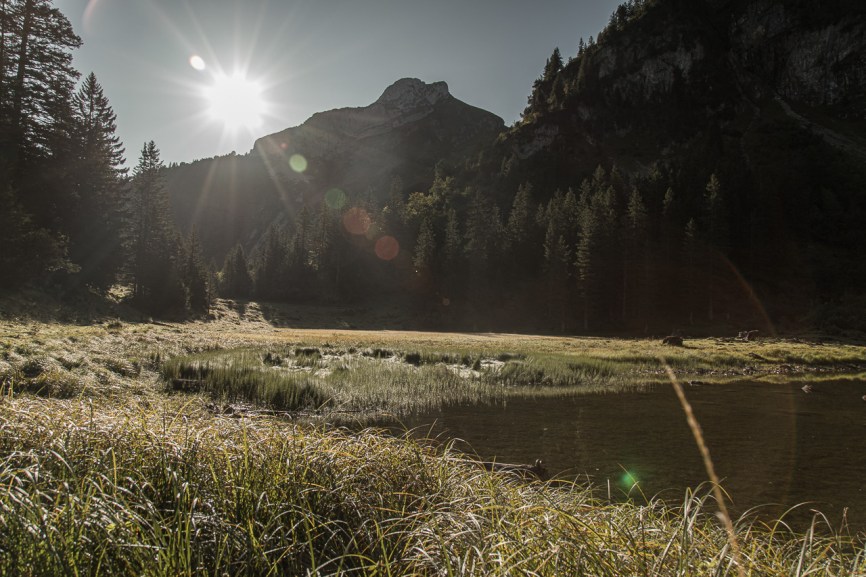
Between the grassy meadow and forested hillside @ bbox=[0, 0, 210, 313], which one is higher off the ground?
forested hillside @ bbox=[0, 0, 210, 313]

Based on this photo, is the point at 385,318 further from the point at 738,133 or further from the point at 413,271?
the point at 738,133

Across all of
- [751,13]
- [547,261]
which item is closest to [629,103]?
[751,13]

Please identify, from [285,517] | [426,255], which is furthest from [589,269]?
[285,517]

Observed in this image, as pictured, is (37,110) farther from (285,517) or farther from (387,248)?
(387,248)

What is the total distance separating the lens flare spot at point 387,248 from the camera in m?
98.2

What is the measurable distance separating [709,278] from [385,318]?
163 feet

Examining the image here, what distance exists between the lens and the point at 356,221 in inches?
3917

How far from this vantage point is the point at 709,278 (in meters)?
61.6

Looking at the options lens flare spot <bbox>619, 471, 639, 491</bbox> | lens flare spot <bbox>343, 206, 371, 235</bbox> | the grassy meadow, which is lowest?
lens flare spot <bbox>619, 471, 639, 491</bbox>

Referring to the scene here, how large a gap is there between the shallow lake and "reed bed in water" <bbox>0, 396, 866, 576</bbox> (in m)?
1.95

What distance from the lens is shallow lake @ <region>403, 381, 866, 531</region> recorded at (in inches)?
329

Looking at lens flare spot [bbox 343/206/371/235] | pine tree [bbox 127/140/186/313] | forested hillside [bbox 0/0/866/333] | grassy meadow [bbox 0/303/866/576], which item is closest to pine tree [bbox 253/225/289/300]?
forested hillside [bbox 0/0/866/333]

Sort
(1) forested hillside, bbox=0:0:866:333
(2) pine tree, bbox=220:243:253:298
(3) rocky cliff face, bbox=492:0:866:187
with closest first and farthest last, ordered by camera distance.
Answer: (1) forested hillside, bbox=0:0:866:333, (2) pine tree, bbox=220:243:253:298, (3) rocky cliff face, bbox=492:0:866:187

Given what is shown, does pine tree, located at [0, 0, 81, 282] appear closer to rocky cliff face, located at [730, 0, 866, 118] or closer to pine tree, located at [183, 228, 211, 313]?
pine tree, located at [183, 228, 211, 313]
